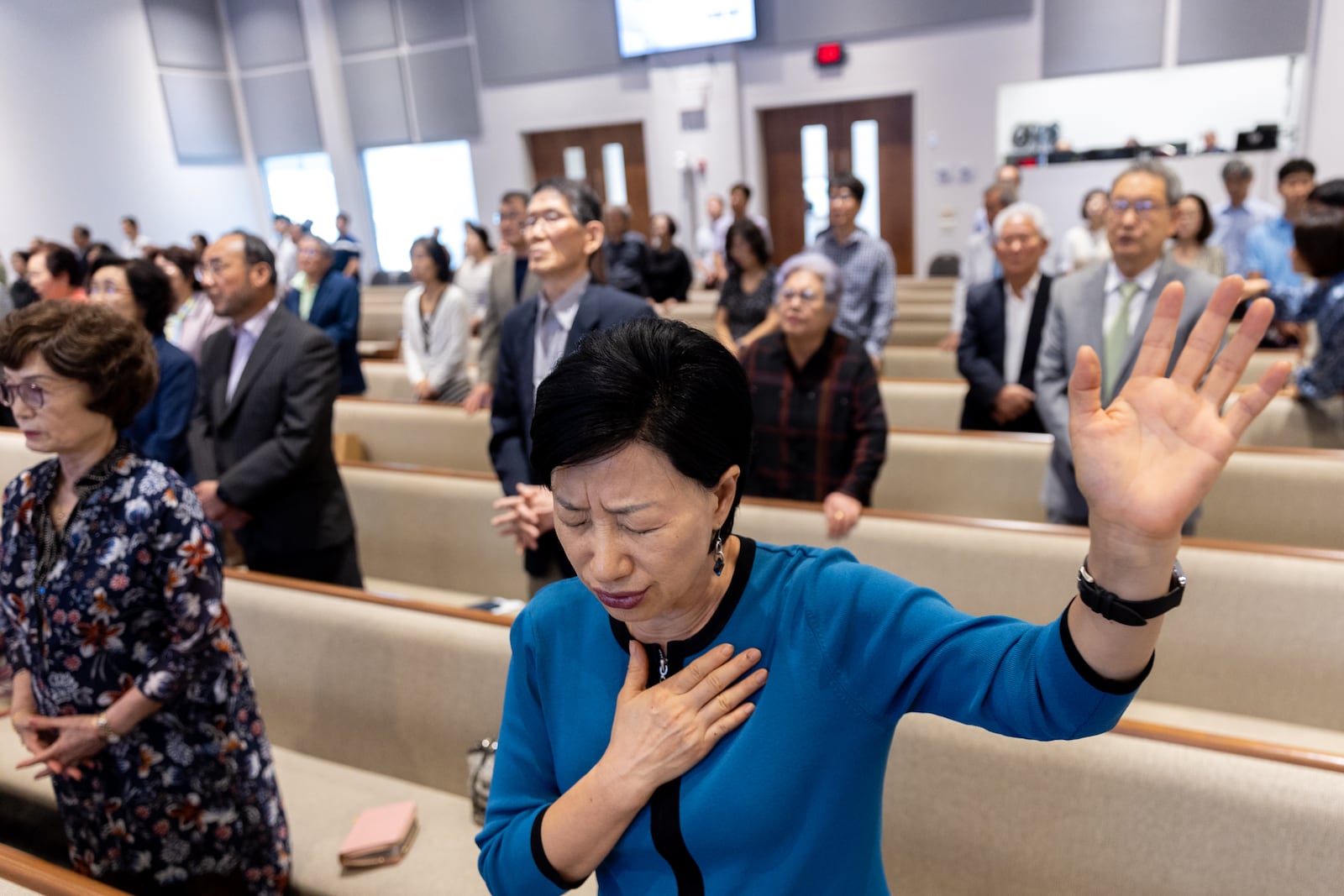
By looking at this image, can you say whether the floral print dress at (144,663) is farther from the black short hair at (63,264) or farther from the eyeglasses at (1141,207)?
the black short hair at (63,264)

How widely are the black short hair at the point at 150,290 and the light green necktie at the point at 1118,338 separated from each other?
289cm

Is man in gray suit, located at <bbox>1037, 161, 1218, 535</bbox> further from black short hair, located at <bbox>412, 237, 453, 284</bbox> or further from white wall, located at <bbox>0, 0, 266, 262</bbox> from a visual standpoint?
white wall, located at <bbox>0, 0, 266, 262</bbox>

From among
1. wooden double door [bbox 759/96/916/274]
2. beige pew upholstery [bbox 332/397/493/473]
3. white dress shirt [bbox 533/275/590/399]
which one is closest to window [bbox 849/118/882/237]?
wooden double door [bbox 759/96/916/274]

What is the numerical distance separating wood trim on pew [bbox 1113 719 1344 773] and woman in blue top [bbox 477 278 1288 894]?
2.44ft

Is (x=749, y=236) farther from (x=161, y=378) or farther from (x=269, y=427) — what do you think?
(x=161, y=378)

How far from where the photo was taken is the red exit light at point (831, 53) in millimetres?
9039

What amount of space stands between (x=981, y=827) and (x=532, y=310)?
1566 millimetres

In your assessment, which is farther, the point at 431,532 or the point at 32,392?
the point at 431,532

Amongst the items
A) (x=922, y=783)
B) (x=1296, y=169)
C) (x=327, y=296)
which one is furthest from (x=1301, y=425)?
(x=327, y=296)

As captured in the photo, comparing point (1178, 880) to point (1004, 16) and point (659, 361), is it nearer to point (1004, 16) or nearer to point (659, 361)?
point (659, 361)

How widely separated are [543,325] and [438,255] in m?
2.17

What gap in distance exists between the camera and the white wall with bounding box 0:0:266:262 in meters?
10.6

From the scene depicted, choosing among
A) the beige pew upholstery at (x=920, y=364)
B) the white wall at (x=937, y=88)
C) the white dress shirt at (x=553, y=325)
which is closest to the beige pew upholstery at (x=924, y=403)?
the beige pew upholstery at (x=920, y=364)

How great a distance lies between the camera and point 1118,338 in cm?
247
